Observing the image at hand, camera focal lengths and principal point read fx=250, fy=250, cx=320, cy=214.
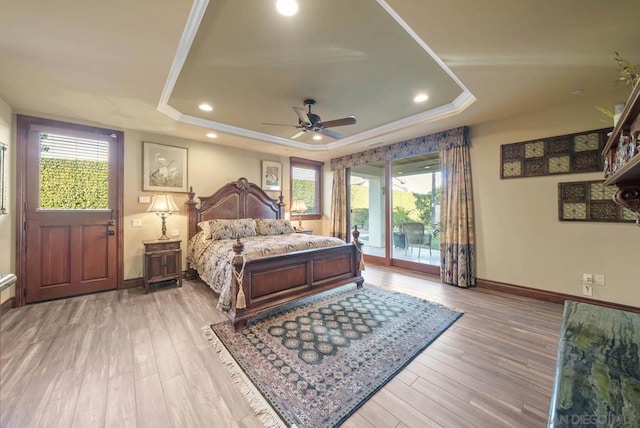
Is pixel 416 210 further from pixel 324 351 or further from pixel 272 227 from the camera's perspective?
pixel 324 351

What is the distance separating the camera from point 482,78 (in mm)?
2498

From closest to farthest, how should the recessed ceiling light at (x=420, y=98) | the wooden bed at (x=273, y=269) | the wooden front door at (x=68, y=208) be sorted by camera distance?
the wooden bed at (x=273, y=269) → the recessed ceiling light at (x=420, y=98) → the wooden front door at (x=68, y=208)

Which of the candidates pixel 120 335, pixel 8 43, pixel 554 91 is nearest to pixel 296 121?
pixel 8 43

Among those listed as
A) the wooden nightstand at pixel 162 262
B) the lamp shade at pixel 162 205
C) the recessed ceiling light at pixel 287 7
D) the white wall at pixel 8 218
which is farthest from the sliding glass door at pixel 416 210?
the white wall at pixel 8 218

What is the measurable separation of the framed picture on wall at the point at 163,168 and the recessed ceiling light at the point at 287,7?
3.39 metres

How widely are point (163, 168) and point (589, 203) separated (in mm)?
6032

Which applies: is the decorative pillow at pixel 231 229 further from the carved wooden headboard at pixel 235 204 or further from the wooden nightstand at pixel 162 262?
the wooden nightstand at pixel 162 262

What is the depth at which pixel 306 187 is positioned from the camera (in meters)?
6.32

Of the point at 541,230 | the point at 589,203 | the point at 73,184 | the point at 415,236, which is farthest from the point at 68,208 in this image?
the point at 589,203

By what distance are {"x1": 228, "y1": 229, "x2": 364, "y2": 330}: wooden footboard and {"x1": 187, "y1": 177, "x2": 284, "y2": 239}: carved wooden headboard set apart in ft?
7.59

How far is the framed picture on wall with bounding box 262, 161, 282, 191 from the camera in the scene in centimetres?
545

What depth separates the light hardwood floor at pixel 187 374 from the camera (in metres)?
1.52

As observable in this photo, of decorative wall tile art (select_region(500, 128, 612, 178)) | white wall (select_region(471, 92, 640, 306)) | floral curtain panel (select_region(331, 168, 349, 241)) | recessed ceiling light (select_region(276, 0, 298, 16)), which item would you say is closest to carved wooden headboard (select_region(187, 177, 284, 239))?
floral curtain panel (select_region(331, 168, 349, 241))

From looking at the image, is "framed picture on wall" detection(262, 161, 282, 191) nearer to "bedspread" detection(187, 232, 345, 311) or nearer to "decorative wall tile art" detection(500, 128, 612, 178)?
"bedspread" detection(187, 232, 345, 311)
